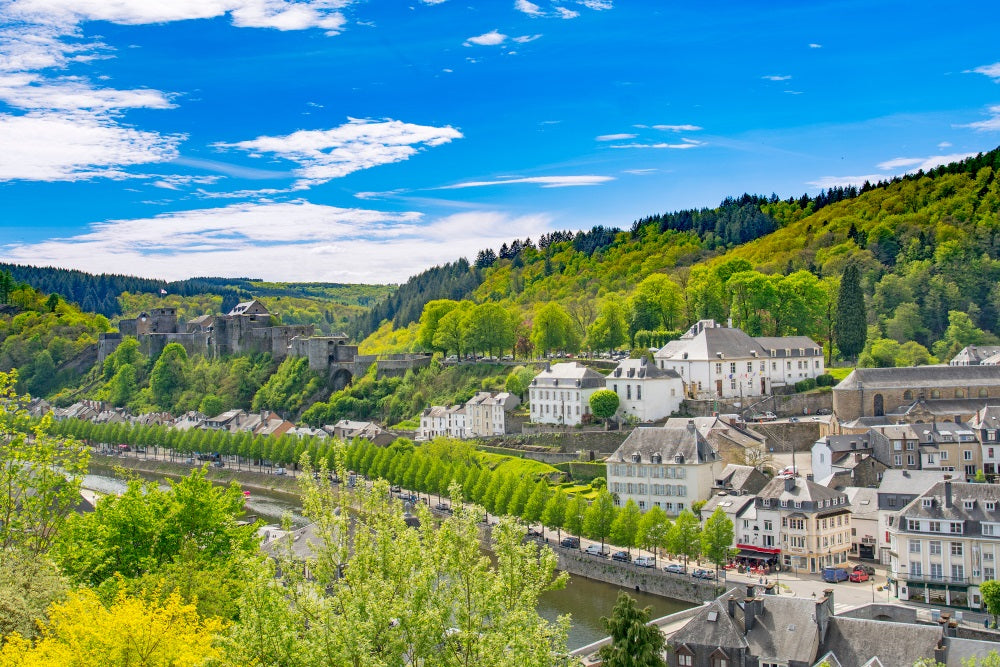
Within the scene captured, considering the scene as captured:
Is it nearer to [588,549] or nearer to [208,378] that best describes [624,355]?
[588,549]

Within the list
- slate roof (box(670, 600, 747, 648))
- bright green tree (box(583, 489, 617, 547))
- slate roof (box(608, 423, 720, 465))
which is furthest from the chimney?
slate roof (box(608, 423, 720, 465))

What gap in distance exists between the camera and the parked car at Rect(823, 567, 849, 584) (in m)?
37.7

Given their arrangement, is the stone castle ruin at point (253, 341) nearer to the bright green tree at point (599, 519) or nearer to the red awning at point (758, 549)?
the bright green tree at point (599, 519)

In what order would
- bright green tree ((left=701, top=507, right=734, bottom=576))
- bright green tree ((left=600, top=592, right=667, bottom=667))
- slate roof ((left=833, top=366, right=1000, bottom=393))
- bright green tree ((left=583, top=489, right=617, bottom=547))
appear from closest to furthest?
bright green tree ((left=600, top=592, right=667, bottom=667))
bright green tree ((left=701, top=507, right=734, bottom=576))
bright green tree ((left=583, top=489, right=617, bottom=547))
slate roof ((left=833, top=366, right=1000, bottom=393))

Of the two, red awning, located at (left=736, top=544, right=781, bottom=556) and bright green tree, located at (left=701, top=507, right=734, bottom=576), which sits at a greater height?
bright green tree, located at (left=701, top=507, right=734, bottom=576)

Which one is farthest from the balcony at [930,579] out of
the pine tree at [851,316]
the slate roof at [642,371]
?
the pine tree at [851,316]

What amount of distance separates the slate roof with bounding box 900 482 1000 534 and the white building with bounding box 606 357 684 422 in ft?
73.6

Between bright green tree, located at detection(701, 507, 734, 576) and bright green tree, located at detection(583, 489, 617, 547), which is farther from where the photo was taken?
bright green tree, located at detection(583, 489, 617, 547)

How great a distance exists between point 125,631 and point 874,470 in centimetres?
3838

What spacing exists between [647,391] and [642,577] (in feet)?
64.9

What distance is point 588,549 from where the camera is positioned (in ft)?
143

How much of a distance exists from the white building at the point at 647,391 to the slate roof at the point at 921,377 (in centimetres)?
902

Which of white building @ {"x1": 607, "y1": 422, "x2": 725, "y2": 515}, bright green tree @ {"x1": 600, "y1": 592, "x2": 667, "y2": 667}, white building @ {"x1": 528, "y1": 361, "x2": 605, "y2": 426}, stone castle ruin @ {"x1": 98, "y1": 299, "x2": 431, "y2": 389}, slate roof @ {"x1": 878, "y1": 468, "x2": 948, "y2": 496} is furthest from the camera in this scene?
stone castle ruin @ {"x1": 98, "y1": 299, "x2": 431, "y2": 389}

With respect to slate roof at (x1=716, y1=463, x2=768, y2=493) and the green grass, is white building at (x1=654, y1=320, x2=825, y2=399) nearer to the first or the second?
the green grass
